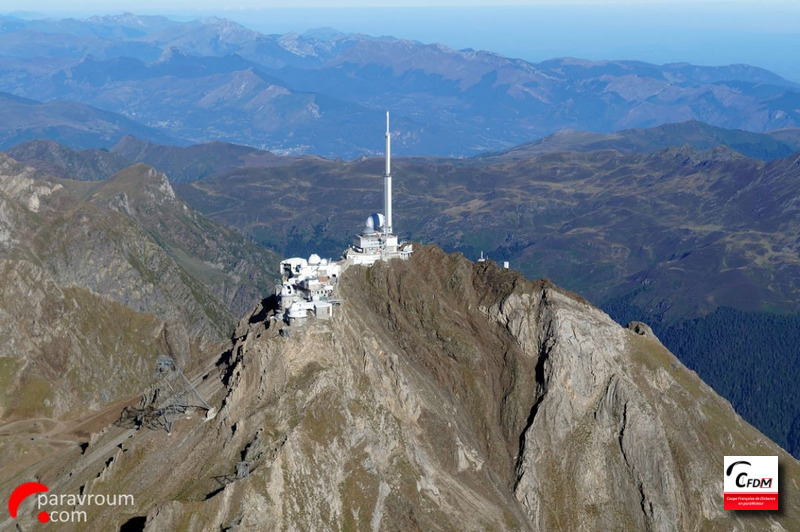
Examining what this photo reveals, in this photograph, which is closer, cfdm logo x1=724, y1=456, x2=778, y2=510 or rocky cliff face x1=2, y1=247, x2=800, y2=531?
rocky cliff face x1=2, y1=247, x2=800, y2=531

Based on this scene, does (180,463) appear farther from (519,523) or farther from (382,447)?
(519,523)

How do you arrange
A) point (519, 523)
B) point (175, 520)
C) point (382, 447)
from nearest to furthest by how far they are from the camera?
1. point (175, 520)
2. point (382, 447)
3. point (519, 523)

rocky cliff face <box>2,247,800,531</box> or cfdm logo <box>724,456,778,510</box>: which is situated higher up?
rocky cliff face <box>2,247,800,531</box>

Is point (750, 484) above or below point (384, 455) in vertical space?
below

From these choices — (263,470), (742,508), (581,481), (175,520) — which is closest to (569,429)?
(581,481)

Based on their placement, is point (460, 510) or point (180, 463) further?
point (460, 510)
